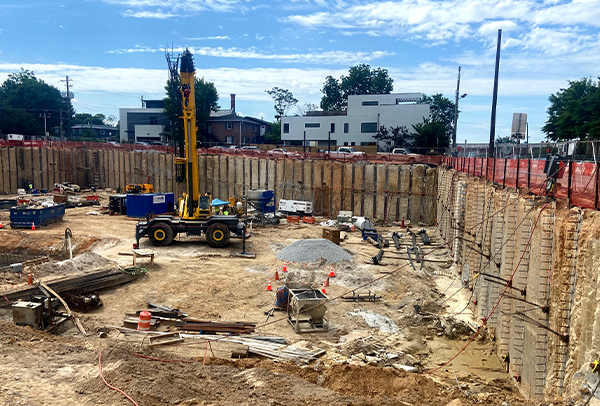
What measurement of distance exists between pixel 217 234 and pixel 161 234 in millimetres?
2614

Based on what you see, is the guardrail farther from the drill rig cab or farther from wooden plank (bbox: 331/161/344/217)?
wooden plank (bbox: 331/161/344/217)

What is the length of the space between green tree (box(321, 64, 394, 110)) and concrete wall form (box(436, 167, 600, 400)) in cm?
6893

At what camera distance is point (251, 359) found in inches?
372

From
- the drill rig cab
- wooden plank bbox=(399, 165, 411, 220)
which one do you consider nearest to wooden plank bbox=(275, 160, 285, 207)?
wooden plank bbox=(399, 165, 411, 220)

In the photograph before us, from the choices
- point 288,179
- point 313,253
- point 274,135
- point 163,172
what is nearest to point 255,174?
point 288,179

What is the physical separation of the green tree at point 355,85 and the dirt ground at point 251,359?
63184mm

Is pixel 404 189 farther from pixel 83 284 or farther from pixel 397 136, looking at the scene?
pixel 397 136

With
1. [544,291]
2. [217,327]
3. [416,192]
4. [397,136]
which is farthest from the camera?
[397,136]

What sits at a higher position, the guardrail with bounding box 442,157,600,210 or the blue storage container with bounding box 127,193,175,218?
the guardrail with bounding box 442,157,600,210

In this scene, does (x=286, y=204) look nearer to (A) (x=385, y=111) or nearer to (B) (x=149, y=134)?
(A) (x=385, y=111)

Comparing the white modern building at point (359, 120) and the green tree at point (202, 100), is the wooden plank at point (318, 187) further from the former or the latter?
the green tree at point (202, 100)

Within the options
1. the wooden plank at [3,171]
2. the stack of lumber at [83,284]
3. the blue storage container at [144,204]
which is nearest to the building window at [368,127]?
the blue storage container at [144,204]

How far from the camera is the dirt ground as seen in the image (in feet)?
23.7

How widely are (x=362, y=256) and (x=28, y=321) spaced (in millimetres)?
13082
